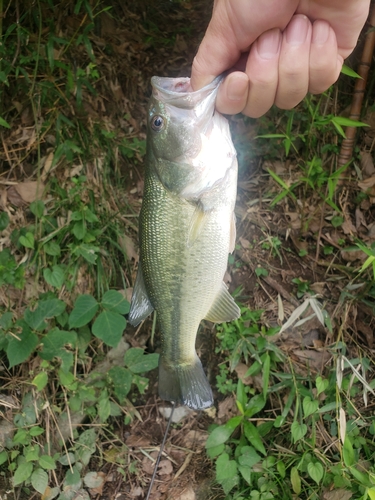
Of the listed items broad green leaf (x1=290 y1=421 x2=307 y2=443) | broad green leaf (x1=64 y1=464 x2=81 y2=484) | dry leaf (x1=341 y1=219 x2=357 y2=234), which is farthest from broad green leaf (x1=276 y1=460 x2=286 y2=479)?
dry leaf (x1=341 y1=219 x2=357 y2=234)

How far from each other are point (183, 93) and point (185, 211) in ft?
1.55

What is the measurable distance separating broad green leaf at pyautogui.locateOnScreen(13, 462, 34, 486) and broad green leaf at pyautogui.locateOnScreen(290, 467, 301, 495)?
66.2 inches

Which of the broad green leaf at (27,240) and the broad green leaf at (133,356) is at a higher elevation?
the broad green leaf at (27,240)

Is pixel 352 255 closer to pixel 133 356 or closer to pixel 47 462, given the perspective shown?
pixel 133 356

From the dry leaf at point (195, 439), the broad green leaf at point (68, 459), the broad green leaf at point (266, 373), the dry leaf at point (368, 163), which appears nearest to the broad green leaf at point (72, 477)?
the broad green leaf at point (68, 459)

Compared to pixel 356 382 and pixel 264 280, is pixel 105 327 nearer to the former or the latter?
pixel 264 280

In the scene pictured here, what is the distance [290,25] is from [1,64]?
2.09m

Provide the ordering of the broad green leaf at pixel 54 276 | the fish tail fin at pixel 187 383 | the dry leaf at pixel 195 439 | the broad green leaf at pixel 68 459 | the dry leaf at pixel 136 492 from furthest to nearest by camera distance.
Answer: the dry leaf at pixel 195 439, the dry leaf at pixel 136 492, the broad green leaf at pixel 68 459, the broad green leaf at pixel 54 276, the fish tail fin at pixel 187 383

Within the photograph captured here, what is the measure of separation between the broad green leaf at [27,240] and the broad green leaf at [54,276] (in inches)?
8.8

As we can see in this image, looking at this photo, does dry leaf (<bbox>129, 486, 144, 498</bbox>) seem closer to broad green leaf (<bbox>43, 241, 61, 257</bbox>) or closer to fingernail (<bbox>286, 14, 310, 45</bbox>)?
broad green leaf (<bbox>43, 241, 61, 257</bbox>)

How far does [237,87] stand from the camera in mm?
1458

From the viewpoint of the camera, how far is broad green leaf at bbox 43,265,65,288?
8.43ft

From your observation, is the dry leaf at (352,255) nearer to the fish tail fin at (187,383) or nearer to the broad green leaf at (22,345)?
the fish tail fin at (187,383)

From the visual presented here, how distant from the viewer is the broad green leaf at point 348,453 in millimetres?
2307
